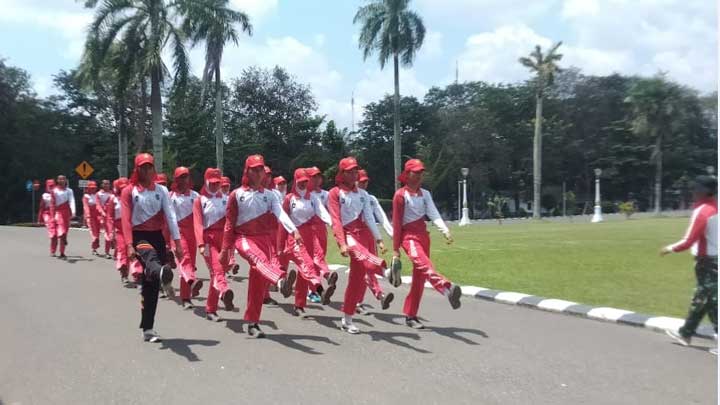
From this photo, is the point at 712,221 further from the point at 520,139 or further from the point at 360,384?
the point at 520,139

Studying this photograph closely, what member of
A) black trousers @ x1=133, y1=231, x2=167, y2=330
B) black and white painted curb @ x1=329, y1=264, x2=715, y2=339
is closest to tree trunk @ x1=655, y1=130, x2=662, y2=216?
black and white painted curb @ x1=329, y1=264, x2=715, y2=339

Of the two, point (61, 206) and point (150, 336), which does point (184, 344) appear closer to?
point (150, 336)

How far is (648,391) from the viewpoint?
5.50m

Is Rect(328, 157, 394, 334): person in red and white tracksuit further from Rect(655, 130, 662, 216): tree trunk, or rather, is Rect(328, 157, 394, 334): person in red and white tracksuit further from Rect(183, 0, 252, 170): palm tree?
Rect(655, 130, 662, 216): tree trunk

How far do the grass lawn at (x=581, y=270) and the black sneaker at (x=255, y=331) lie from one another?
4.96 meters

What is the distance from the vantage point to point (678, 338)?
738 centimetres

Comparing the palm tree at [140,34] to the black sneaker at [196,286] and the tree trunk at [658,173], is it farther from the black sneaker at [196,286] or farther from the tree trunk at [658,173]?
the tree trunk at [658,173]

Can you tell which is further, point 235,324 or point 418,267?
point 235,324

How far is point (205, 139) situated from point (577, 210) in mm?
33925

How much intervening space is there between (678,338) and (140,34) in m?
24.8

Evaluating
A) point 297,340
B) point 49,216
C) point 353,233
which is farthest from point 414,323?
point 49,216

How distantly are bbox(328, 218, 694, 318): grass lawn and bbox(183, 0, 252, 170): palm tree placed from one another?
12319 mm

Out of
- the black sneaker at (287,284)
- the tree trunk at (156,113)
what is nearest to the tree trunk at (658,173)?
the tree trunk at (156,113)

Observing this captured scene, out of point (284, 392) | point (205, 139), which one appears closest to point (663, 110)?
point (205, 139)
